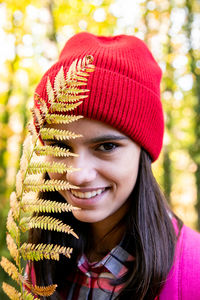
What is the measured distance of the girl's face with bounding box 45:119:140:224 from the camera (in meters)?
1.42

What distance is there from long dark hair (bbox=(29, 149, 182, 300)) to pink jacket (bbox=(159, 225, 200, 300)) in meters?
0.04

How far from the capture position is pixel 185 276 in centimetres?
146

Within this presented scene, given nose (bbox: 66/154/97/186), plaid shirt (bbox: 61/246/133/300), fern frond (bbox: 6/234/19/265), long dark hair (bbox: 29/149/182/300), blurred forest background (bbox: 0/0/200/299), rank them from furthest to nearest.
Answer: blurred forest background (bbox: 0/0/200/299) < plaid shirt (bbox: 61/246/133/300) < long dark hair (bbox: 29/149/182/300) < nose (bbox: 66/154/97/186) < fern frond (bbox: 6/234/19/265)

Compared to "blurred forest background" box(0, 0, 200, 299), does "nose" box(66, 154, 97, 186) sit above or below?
below

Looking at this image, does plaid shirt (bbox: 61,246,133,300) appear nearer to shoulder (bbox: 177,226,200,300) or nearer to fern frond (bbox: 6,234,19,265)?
shoulder (bbox: 177,226,200,300)

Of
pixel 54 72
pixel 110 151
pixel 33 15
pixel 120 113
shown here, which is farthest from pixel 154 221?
pixel 33 15

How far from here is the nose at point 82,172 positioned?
1390 millimetres

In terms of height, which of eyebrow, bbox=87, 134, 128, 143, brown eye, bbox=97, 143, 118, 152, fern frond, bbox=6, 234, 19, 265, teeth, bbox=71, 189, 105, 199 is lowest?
teeth, bbox=71, 189, 105, 199

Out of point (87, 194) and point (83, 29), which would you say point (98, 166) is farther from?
point (83, 29)

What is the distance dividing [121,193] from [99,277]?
1.82 feet

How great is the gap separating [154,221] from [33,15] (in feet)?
16.9

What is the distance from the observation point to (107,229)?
1.91 metres

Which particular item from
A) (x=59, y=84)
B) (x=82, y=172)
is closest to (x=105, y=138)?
(x=82, y=172)

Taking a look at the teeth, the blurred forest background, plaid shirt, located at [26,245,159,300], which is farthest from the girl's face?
the blurred forest background
